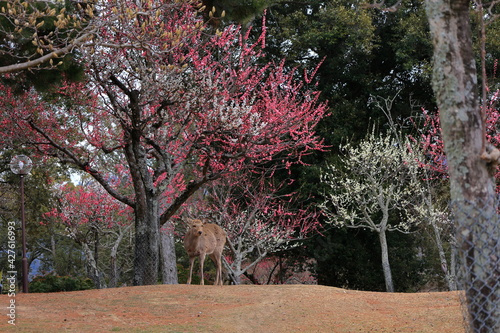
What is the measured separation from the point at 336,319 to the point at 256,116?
16.5 feet

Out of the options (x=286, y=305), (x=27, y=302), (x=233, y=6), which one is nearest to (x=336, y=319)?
(x=286, y=305)

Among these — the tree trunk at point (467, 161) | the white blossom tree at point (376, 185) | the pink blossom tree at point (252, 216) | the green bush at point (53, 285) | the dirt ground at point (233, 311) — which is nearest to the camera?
the tree trunk at point (467, 161)

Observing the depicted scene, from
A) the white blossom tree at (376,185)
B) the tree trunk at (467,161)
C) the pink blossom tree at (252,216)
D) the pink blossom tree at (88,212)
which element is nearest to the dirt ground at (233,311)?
the tree trunk at (467,161)

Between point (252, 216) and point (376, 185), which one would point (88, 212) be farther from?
point (376, 185)

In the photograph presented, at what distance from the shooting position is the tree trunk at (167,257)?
16.2m

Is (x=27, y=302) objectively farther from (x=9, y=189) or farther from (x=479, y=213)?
(x=9, y=189)

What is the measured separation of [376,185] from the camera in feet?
53.0

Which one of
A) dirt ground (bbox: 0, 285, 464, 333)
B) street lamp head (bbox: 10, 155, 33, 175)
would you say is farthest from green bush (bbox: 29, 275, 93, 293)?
dirt ground (bbox: 0, 285, 464, 333)

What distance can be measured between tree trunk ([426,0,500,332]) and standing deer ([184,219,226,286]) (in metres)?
7.05

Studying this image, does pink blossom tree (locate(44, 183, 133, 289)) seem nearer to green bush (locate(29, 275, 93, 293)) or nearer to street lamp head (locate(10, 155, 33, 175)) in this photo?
green bush (locate(29, 275, 93, 293))

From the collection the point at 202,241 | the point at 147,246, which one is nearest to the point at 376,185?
the point at 202,241

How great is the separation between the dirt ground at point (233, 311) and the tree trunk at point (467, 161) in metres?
2.72

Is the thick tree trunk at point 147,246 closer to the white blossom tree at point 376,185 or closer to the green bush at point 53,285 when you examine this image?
the green bush at point 53,285

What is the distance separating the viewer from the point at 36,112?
46.1ft
